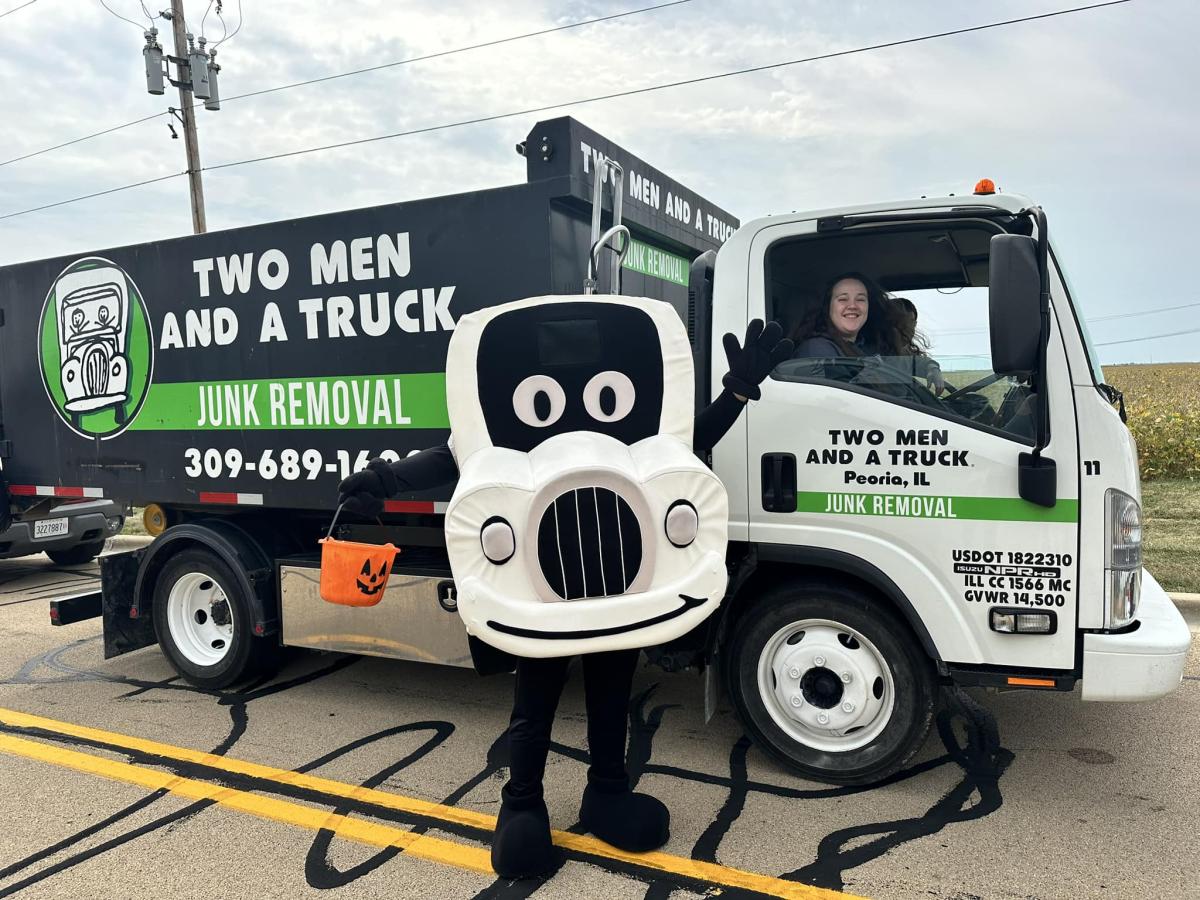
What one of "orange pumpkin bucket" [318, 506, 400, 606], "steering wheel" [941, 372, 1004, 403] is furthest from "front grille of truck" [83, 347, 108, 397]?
"steering wheel" [941, 372, 1004, 403]

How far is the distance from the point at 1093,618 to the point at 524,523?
6.75 feet

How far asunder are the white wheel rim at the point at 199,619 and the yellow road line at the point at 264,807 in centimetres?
93

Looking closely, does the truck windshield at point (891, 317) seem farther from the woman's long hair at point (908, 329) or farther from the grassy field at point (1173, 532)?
the grassy field at point (1173, 532)

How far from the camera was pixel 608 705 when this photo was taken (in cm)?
309

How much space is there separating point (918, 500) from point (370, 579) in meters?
2.05

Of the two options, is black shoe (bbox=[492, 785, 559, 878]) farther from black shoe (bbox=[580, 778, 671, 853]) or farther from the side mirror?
the side mirror

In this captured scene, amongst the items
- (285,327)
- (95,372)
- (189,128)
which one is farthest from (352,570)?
(189,128)

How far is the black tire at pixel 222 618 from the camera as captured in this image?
4852 millimetres

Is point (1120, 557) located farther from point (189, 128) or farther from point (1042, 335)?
point (189, 128)

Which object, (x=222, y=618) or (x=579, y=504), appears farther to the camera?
(x=222, y=618)

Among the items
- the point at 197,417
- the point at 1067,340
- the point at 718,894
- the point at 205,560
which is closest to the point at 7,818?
the point at 205,560

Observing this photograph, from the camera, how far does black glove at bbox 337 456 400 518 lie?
9.91ft

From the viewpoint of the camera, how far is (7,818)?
3500 mm

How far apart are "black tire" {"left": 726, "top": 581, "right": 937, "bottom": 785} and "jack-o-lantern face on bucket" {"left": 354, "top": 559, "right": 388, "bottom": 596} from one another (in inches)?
56.5
